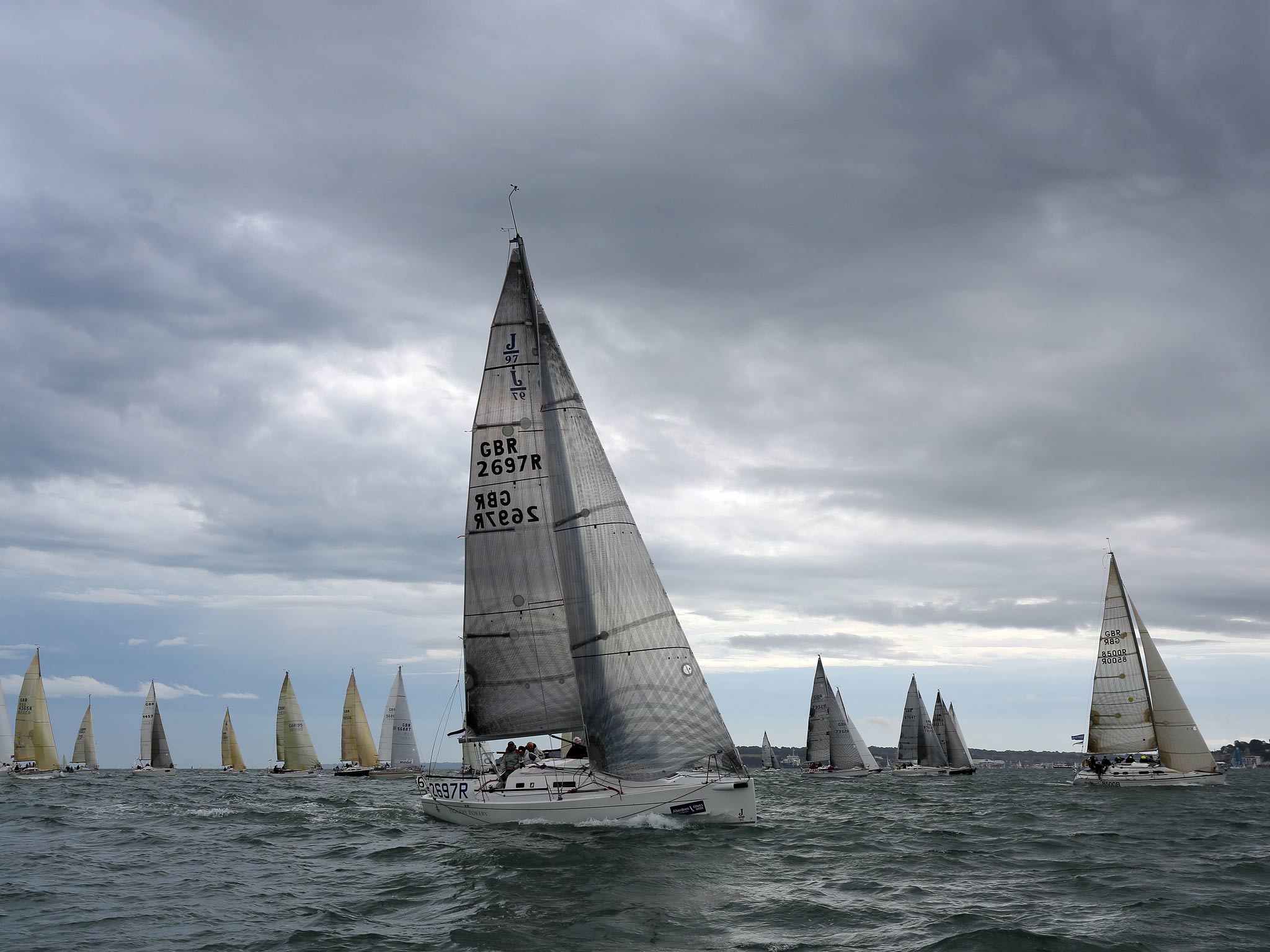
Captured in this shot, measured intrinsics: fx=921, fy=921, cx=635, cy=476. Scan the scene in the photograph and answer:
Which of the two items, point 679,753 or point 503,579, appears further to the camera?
point 503,579

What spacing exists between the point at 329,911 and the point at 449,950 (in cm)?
409

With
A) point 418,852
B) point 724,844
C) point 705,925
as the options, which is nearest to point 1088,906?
point 705,925

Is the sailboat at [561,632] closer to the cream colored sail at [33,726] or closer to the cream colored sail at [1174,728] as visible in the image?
the cream colored sail at [1174,728]

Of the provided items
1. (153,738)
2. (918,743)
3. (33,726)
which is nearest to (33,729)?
(33,726)

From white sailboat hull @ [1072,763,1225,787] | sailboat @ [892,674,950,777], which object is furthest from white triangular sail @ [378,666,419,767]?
white sailboat hull @ [1072,763,1225,787]

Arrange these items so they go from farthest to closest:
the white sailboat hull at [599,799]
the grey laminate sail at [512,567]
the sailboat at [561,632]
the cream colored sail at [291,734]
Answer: the cream colored sail at [291,734], the grey laminate sail at [512,567], the sailboat at [561,632], the white sailboat hull at [599,799]

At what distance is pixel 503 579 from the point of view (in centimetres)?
2853

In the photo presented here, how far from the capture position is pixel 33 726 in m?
84.2

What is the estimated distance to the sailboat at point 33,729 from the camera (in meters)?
83.8

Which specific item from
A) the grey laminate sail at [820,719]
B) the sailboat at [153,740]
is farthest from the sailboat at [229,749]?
the grey laminate sail at [820,719]

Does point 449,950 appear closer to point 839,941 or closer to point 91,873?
point 839,941

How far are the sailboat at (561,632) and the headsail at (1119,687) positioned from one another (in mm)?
35099

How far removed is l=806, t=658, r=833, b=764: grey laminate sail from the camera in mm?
86188

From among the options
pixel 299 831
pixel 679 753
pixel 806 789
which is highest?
pixel 679 753
